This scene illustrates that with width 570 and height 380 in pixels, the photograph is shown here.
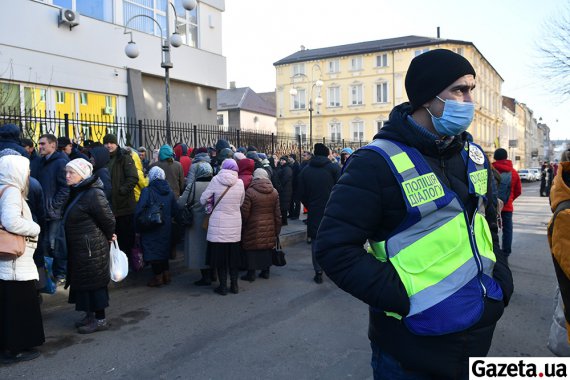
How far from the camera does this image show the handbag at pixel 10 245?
14.2 ft

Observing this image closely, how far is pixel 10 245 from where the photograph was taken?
4.35 meters

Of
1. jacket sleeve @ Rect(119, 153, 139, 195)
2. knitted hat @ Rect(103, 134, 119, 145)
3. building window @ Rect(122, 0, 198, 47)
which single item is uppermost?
building window @ Rect(122, 0, 198, 47)

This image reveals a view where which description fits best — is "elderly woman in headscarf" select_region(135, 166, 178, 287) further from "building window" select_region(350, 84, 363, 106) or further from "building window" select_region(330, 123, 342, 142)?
"building window" select_region(330, 123, 342, 142)

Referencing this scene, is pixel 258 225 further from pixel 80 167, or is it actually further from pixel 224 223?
pixel 80 167

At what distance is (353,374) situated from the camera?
13.3ft

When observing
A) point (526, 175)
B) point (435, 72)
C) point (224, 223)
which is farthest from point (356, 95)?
point (435, 72)

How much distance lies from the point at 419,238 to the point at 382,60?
5682 cm

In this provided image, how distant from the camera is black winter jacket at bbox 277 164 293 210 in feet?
40.5

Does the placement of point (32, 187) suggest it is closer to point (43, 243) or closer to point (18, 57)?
point (43, 243)

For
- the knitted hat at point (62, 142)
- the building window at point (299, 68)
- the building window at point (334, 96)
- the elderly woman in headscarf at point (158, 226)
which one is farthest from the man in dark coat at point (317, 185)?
the building window at point (299, 68)

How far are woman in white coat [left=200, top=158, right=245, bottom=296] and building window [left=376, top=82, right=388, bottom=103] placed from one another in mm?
50938

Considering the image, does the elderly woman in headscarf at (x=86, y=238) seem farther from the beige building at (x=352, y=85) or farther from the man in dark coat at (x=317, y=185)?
the beige building at (x=352, y=85)

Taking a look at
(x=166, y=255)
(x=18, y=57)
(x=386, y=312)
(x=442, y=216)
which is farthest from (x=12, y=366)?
(x=18, y=57)

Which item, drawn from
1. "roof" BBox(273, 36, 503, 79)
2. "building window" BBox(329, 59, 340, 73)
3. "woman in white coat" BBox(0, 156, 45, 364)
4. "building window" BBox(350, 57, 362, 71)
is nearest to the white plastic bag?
"woman in white coat" BBox(0, 156, 45, 364)
